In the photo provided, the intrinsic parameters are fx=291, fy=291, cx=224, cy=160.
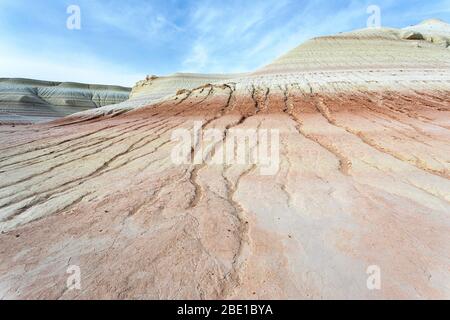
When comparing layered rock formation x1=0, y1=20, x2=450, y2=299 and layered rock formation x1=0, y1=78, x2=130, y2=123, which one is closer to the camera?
layered rock formation x1=0, y1=20, x2=450, y2=299

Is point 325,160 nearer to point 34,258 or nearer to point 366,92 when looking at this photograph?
point 34,258

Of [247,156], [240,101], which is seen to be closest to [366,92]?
[240,101]

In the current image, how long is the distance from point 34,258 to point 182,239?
100 cm

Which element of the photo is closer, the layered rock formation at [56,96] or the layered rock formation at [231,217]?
the layered rock formation at [231,217]

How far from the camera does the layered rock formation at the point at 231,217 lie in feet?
5.74

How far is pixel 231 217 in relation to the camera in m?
2.51

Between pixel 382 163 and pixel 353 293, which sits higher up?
pixel 382 163

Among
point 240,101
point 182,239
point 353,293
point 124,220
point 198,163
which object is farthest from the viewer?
point 240,101

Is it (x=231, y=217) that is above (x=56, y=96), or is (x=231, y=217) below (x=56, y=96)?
below

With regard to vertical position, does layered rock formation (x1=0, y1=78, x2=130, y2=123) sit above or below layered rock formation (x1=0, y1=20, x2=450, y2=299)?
above

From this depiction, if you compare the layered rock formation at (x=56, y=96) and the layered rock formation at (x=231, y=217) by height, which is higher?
the layered rock formation at (x=56, y=96)

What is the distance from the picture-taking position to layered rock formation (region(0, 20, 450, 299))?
1.75 meters

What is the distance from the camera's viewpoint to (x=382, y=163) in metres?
3.61

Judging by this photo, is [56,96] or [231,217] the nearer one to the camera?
[231,217]
